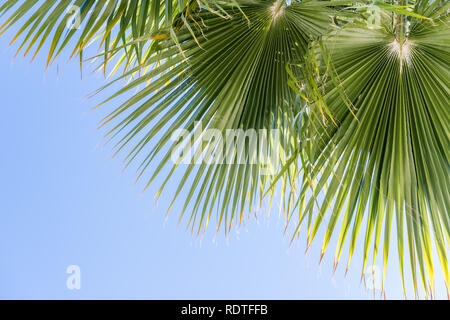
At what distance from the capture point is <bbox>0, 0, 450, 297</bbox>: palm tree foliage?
1534mm

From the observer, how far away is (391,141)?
5.52ft

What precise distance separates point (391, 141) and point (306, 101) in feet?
1.18

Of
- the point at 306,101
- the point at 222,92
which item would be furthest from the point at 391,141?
the point at 222,92

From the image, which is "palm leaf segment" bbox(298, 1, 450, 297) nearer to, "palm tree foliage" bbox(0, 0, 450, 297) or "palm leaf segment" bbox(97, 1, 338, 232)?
"palm tree foliage" bbox(0, 0, 450, 297)

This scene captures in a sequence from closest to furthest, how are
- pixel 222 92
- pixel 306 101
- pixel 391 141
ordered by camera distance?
1. pixel 306 101
2. pixel 391 141
3. pixel 222 92

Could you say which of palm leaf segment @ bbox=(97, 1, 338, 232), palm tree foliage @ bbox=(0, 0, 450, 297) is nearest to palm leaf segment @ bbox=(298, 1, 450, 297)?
palm tree foliage @ bbox=(0, 0, 450, 297)

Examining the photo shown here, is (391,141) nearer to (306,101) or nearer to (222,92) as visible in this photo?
(306,101)

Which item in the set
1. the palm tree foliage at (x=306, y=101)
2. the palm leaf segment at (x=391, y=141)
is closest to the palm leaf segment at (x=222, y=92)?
the palm tree foliage at (x=306, y=101)

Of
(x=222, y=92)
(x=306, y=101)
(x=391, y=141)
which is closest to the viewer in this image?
(x=306, y=101)

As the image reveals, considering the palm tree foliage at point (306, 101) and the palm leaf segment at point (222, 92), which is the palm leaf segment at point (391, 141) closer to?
the palm tree foliage at point (306, 101)

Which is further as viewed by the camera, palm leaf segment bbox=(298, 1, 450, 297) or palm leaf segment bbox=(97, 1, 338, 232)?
palm leaf segment bbox=(97, 1, 338, 232)

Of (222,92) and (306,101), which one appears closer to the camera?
(306,101)
